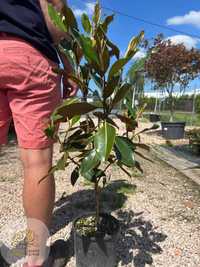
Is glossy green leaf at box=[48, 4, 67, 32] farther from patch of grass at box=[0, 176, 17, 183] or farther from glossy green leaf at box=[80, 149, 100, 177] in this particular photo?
patch of grass at box=[0, 176, 17, 183]

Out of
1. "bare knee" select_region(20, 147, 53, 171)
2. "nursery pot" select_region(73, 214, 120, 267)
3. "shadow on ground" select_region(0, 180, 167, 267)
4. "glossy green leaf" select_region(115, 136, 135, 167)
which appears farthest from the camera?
"shadow on ground" select_region(0, 180, 167, 267)

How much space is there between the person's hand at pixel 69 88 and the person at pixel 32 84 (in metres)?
0.12

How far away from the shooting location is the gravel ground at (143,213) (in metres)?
2.22

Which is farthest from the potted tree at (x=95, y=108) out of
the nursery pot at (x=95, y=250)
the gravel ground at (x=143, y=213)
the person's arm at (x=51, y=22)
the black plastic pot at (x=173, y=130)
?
the black plastic pot at (x=173, y=130)

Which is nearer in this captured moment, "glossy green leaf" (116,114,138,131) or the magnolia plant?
the magnolia plant

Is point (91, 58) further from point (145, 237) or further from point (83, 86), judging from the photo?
point (145, 237)

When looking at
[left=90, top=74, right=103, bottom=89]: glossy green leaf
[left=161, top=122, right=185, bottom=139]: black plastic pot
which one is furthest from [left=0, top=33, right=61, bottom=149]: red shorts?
[left=161, top=122, right=185, bottom=139]: black plastic pot

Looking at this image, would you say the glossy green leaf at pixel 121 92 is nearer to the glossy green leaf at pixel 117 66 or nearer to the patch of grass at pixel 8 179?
the glossy green leaf at pixel 117 66

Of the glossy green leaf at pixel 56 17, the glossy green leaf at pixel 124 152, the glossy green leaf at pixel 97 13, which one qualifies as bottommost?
the glossy green leaf at pixel 124 152

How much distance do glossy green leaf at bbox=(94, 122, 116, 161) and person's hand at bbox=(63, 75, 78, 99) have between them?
47cm

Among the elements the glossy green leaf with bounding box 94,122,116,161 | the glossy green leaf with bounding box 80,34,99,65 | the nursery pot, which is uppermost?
the glossy green leaf with bounding box 80,34,99,65

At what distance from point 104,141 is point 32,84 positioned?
1.56ft

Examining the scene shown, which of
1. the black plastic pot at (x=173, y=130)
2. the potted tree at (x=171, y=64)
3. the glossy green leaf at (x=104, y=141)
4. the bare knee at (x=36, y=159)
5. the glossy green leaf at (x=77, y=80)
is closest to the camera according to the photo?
the glossy green leaf at (x=104, y=141)

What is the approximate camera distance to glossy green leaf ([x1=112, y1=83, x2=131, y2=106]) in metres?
1.51
